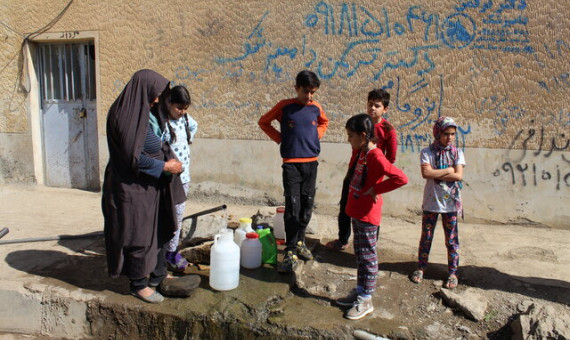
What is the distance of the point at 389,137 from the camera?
3.68 meters

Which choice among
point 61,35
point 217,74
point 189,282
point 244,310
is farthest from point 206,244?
point 61,35

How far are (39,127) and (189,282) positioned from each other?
15.8ft

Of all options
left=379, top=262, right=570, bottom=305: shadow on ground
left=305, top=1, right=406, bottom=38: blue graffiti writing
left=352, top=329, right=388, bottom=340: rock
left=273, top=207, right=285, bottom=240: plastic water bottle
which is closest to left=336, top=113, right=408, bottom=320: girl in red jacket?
left=352, top=329, right=388, bottom=340: rock

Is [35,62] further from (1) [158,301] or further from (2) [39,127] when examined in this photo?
(1) [158,301]

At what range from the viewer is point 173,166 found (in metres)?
3.03

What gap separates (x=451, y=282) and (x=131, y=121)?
261 centimetres

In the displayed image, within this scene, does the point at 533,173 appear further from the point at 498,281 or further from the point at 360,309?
the point at 360,309

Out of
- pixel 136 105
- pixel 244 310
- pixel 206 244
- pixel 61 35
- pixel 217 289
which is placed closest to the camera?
A: pixel 136 105

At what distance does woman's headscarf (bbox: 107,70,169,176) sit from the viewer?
9.19 ft

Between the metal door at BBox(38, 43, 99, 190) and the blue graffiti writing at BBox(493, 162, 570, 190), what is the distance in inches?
219

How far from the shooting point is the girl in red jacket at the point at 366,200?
113 inches

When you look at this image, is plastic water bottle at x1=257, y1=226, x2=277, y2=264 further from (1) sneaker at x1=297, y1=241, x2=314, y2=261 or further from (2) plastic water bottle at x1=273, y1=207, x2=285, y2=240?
(2) plastic water bottle at x1=273, y1=207, x2=285, y2=240

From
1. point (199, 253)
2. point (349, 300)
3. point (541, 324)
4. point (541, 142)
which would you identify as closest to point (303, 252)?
point (349, 300)

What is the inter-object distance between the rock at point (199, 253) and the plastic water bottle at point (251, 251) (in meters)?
0.29
